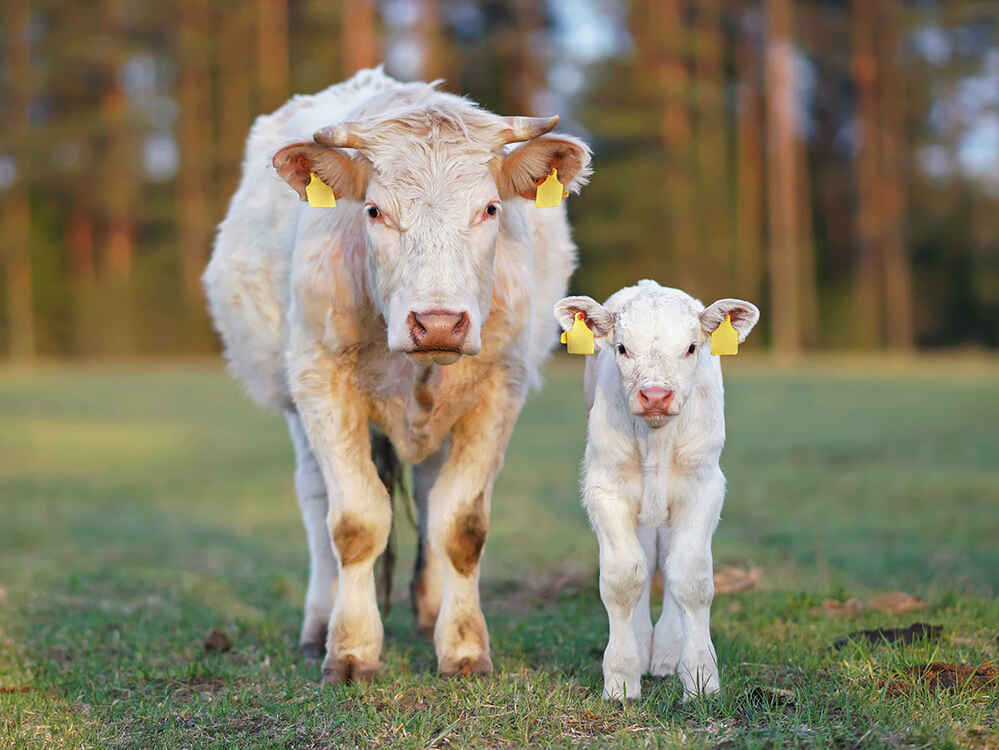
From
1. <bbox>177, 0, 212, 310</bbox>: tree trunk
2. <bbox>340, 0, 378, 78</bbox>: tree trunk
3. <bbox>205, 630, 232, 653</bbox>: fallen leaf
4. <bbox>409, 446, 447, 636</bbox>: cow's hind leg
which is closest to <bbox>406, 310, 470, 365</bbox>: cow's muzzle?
<bbox>409, 446, 447, 636</bbox>: cow's hind leg

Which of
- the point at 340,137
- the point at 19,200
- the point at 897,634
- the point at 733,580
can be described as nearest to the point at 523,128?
the point at 340,137

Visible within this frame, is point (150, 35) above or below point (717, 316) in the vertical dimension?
above

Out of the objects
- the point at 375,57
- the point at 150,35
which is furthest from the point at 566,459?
the point at 150,35

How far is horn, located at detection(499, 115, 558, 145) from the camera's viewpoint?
562 cm

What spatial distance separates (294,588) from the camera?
338 inches

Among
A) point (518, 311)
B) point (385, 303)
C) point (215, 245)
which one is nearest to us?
point (385, 303)

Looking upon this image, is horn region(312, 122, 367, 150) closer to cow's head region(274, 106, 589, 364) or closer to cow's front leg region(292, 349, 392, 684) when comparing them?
cow's head region(274, 106, 589, 364)

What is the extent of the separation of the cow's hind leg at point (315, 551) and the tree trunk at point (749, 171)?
35.3 m

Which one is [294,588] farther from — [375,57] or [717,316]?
[375,57]

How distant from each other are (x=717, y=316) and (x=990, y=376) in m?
23.2

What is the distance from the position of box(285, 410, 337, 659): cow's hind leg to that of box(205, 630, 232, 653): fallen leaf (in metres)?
0.42

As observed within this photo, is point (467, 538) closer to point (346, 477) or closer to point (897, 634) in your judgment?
point (346, 477)

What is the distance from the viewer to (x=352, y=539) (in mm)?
Answer: 5910

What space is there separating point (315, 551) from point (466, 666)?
5.46ft
